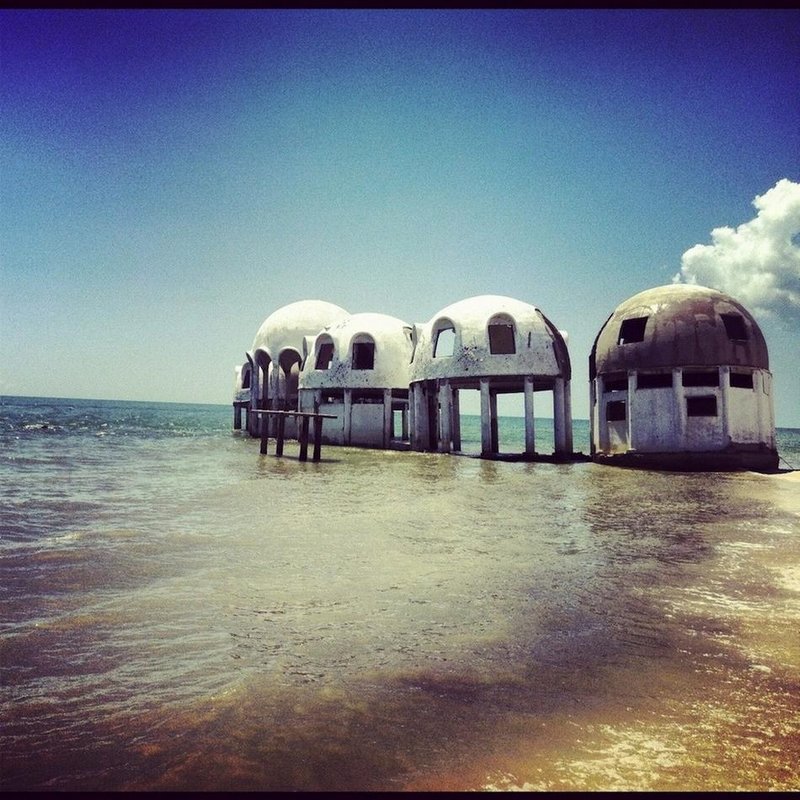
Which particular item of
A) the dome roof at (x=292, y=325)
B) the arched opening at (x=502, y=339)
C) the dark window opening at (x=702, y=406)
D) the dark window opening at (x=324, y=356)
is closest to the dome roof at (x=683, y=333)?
the dark window opening at (x=702, y=406)

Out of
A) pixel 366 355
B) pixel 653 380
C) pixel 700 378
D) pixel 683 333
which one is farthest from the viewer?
pixel 366 355

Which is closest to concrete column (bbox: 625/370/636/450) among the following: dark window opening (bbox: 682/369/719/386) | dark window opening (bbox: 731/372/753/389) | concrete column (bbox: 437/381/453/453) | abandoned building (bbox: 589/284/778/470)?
abandoned building (bbox: 589/284/778/470)

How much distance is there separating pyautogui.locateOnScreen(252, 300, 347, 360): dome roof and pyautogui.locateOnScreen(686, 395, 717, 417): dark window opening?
2474 centimetres

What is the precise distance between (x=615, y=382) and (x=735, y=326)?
4718 mm

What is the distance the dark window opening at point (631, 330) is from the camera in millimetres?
22638

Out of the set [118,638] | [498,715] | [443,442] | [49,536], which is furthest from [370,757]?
[443,442]

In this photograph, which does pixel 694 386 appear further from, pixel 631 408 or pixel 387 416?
pixel 387 416

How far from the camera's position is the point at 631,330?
23.2 metres

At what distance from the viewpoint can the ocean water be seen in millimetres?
2922

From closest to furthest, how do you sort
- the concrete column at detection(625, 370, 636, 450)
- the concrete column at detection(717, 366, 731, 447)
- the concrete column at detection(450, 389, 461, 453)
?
the concrete column at detection(717, 366, 731, 447)
the concrete column at detection(625, 370, 636, 450)
the concrete column at detection(450, 389, 461, 453)

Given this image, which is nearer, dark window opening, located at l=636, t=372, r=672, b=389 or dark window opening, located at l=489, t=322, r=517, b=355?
dark window opening, located at l=636, t=372, r=672, b=389

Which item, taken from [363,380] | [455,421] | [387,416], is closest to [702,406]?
[455,421]

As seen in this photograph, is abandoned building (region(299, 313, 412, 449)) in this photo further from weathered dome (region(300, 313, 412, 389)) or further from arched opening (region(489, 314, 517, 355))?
arched opening (region(489, 314, 517, 355))

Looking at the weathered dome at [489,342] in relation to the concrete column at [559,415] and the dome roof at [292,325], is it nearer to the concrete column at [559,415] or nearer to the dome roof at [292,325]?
the concrete column at [559,415]
